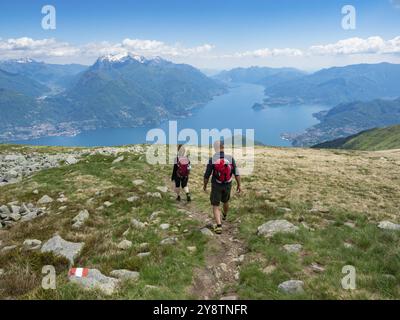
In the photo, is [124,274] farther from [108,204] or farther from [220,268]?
[108,204]

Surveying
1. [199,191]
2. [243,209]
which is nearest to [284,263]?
[243,209]

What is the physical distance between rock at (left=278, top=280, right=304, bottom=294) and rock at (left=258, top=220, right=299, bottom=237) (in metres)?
4.30

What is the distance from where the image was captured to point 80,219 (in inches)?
622

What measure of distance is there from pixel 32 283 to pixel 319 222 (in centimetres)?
1213

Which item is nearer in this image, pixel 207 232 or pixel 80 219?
pixel 207 232

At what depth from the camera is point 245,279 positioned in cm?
995

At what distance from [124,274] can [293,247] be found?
6.16 meters

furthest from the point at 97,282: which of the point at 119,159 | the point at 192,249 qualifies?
the point at 119,159

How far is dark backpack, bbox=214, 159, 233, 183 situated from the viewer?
46.5 ft

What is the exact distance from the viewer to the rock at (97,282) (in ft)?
26.2

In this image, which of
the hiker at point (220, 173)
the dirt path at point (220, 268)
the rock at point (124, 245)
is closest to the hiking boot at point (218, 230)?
the hiker at point (220, 173)

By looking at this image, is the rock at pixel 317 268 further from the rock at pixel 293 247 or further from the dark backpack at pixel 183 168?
the dark backpack at pixel 183 168

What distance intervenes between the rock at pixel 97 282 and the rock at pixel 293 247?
6.24 meters

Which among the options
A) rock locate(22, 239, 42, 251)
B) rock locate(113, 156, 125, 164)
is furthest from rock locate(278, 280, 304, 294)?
rock locate(113, 156, 125, 164)
